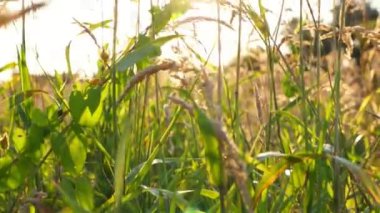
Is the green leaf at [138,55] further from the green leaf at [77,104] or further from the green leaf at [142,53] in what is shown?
the green leaf at [77,104]

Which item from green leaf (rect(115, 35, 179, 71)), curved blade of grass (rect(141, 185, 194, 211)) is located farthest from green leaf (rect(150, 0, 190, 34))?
curved blade of grass (rect(141, 185, 194, 211))

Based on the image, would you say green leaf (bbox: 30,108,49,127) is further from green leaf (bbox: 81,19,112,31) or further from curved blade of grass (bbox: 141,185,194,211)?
green leaf (bbox: 81,19,112,31)

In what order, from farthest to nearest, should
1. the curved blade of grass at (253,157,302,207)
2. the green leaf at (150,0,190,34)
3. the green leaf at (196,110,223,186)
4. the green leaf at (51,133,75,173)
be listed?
the green leaf at (150,0,190,34), the green leaf at (51,133,75,173), the curved blade of grass at (253,157,302,207), the green leaf at (196,110,223,186)

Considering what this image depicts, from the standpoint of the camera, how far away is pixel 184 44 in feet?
6.07

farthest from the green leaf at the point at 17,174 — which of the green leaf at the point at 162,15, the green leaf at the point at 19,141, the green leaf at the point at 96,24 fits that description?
the green leaf at the point at 96,24

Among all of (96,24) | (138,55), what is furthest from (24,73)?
(138,55)

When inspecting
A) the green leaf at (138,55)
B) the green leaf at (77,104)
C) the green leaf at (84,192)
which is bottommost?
the green leaf at (84,192)

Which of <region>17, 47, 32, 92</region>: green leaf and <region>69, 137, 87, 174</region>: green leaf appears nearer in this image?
<region>69, 137, 87, 174</region>: green leaf

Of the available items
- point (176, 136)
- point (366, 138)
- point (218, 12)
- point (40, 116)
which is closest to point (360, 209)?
point (366, 138)

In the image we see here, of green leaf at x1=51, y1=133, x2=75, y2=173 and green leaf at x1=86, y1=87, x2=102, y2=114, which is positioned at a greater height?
green leaf at x1=86, y1=87, x2=102, y2=114

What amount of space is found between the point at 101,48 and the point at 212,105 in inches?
36.4

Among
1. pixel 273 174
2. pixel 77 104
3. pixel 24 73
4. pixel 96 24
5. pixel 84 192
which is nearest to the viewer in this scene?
pixel 273 174

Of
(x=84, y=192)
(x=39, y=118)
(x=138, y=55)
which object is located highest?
(x=138, y=55)

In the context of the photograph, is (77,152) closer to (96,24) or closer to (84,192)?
(84,192)
